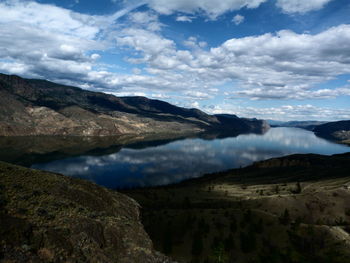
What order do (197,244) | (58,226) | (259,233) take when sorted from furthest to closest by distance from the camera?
1. (259,233)
2. (197,244)
3. (58,226)

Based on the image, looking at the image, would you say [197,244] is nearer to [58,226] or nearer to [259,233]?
[259,233]

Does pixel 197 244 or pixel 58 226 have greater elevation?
pixel 58 226

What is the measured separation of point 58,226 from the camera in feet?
68.1

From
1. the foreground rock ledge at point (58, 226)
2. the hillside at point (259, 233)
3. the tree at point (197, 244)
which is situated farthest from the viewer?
the tree at point (197, 244)

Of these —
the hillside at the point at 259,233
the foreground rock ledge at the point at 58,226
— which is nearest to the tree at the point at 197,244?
the hillside at the point at 259,233

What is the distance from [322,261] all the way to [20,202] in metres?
31.1

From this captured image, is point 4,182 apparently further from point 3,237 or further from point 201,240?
point 201,240

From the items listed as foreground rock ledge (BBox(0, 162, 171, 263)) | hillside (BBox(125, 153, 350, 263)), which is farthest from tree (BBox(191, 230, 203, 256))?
foreground rock ledge (BBox(0, 162, 171, 263))

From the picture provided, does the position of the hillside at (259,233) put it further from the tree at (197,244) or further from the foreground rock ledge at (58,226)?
the foreground rock ledge at (58,226)

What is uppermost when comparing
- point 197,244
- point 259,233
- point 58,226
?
point 58,226

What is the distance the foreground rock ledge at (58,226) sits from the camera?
18.1 m

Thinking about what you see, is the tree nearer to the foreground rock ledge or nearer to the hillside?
the hillside

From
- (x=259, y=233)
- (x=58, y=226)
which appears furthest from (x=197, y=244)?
(x=58, y=226)

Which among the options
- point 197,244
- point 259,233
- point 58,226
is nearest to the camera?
point 58,226
